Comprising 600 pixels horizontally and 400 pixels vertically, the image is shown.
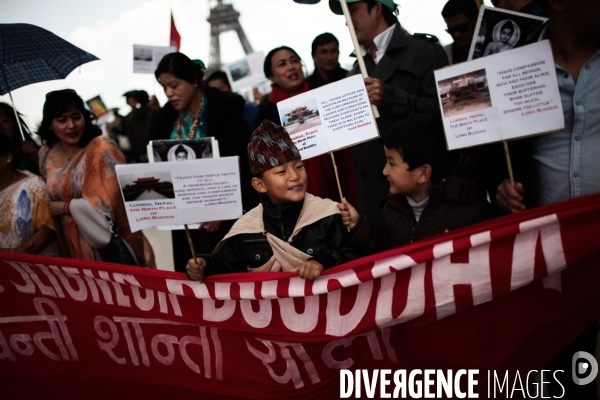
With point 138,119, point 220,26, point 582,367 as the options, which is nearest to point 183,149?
point 582,367

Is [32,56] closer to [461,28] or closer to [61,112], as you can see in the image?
[61,112]

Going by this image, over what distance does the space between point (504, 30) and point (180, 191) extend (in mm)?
1525

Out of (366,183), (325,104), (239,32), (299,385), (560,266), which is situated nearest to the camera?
(560,266)

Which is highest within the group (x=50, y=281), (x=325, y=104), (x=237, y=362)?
(x=325, y=104)

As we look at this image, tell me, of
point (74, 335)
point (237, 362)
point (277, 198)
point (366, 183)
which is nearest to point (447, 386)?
point (237, 362)

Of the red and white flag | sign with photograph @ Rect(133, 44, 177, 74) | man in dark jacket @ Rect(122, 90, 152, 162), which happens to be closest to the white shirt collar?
sign with photograph @ Rect(133, 44, 177, 74)

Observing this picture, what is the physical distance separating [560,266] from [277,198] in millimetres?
1215

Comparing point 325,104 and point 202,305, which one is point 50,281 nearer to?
point 202,305

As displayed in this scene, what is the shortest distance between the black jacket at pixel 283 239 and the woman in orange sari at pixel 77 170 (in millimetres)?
1309

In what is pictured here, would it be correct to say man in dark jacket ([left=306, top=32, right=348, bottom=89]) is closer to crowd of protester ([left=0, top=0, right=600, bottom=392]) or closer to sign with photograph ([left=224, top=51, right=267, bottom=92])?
crowd of protester ([left=0, top=0, right=600, bottom=392])

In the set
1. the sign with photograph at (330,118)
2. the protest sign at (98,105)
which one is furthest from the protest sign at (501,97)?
the protest sign at (98,105)

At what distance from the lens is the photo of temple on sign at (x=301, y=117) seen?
93.7 inches

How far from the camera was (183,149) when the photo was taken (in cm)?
298

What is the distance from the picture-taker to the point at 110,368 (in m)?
2.55
